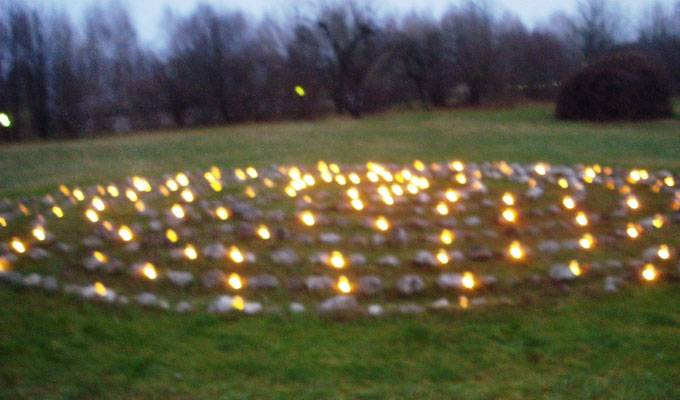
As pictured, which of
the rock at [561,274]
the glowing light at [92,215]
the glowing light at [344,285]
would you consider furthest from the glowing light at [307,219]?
the rock at [561,274]

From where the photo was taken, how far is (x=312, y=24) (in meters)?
23.6

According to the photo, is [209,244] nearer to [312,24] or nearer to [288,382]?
[288,382]

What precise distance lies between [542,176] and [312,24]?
1702 cm

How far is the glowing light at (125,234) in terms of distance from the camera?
18.1ft

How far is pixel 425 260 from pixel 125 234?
8.72 ft

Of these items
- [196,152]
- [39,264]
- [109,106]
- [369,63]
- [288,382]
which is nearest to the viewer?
[288,382]

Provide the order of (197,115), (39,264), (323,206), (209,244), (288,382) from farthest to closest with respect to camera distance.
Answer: (197,115), (323,206), (209,244), (39,264), (288,382)

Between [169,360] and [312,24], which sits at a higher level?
[312,24]

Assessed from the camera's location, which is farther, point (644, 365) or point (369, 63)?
point (369, 63)

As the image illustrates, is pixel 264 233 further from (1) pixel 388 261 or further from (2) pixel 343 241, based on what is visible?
(1) pixel 388 261

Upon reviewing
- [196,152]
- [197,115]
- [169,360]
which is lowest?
[169,360]

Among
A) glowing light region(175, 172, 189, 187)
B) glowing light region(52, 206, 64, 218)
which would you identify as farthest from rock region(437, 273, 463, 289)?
glowing light region(175, 172, 189, 187)

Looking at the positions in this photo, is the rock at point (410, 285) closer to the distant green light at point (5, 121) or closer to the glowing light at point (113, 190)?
the glowing light at point (113, 190)

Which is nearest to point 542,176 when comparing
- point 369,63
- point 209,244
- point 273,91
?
point 209,244
